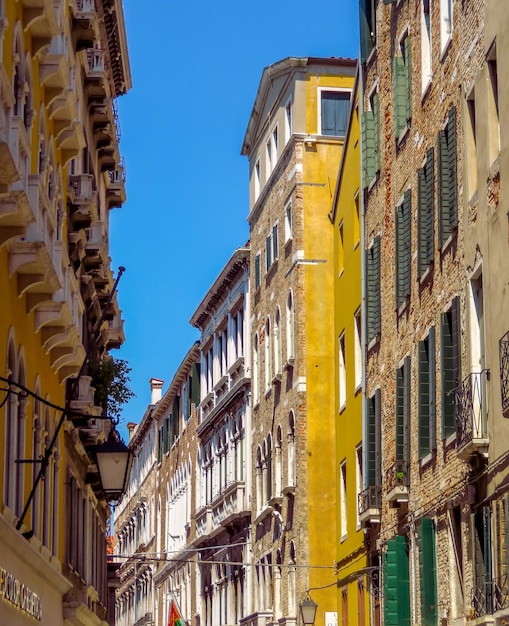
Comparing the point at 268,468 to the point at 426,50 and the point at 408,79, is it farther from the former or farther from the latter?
the point at 426,50

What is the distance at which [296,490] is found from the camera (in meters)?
42.4

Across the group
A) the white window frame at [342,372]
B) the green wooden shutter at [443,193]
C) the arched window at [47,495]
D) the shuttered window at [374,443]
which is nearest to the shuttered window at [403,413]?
the shuttered window at [374,443]

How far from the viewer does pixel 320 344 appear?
142 feet

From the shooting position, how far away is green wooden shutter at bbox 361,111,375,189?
3358 centimetres

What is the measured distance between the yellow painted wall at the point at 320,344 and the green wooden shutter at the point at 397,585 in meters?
10.8

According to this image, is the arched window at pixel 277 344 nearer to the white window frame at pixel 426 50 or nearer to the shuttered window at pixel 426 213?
the white window frame at pixel 426 50

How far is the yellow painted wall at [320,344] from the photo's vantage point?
136ft

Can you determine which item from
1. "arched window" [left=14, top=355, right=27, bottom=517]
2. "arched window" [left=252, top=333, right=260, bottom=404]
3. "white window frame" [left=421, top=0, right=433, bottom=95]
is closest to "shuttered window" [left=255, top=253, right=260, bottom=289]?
"arched window" [left=252, top=333, right=260, bottom=404]

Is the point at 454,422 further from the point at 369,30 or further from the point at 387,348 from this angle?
the point at 369,30

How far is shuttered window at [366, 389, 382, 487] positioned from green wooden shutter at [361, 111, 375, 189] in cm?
494

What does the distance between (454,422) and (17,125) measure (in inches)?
412

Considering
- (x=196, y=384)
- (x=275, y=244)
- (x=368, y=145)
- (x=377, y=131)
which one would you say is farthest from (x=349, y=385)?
(x=196, y=384)

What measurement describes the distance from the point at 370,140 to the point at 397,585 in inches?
392

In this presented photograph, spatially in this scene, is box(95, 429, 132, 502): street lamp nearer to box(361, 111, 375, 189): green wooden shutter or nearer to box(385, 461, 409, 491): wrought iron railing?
box(385, 461, 409, 491): wrought iron railing
